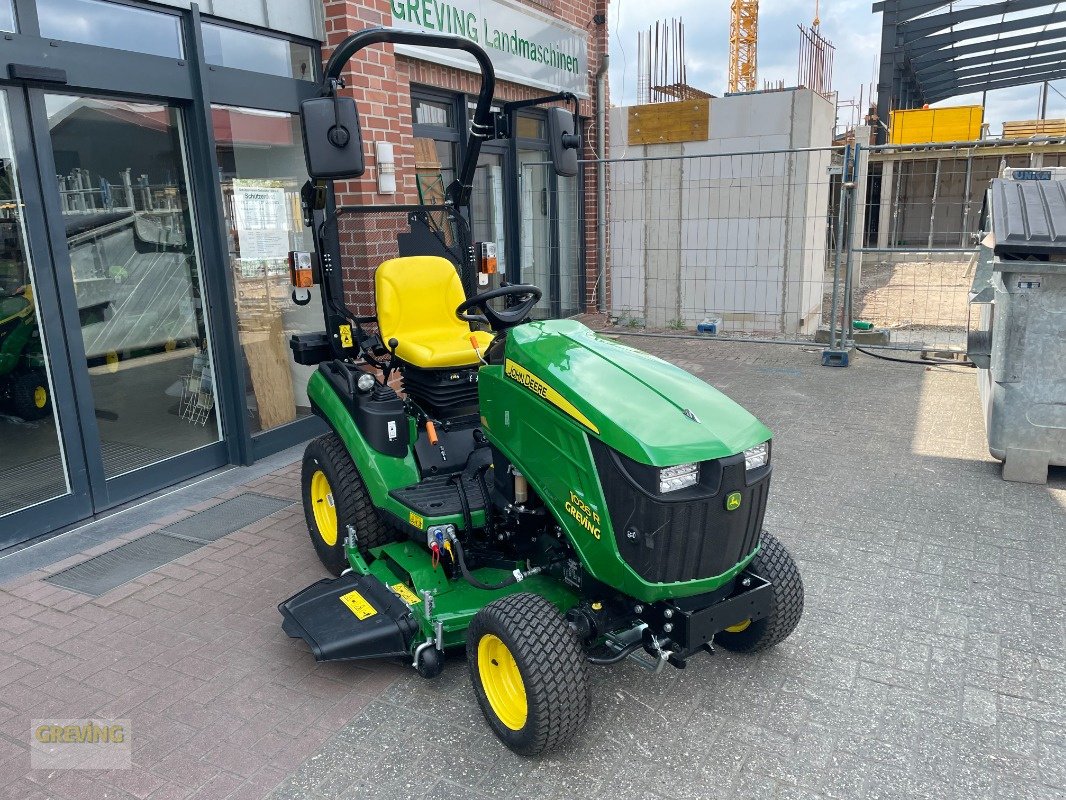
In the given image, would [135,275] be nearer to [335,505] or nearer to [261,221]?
[261,221]

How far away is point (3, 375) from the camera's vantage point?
4.27 metres

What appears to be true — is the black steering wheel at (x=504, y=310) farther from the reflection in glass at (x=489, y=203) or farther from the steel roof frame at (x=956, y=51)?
the steel roof frame at (x=956, y=51)

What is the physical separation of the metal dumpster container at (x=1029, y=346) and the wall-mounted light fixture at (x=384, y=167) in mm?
3857

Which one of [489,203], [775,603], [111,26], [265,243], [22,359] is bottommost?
[775,603]

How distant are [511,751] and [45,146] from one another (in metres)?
3.59

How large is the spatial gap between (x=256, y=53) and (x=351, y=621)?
383cm

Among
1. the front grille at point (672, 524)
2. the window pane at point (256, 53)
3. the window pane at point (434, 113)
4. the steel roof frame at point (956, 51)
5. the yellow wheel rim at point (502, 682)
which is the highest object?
the steel roof frame at point (956, 51)

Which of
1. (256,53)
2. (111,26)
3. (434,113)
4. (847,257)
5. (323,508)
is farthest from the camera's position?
(434,113)

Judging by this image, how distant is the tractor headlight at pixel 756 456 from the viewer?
243 cm

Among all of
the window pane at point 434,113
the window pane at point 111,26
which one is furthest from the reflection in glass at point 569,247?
the window pane at point 111,26

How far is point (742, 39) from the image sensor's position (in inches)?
1682

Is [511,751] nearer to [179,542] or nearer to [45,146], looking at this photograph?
[179,542]

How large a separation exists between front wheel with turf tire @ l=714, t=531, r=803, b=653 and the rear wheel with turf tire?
3561mm

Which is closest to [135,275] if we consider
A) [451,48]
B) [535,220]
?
[451,48]
